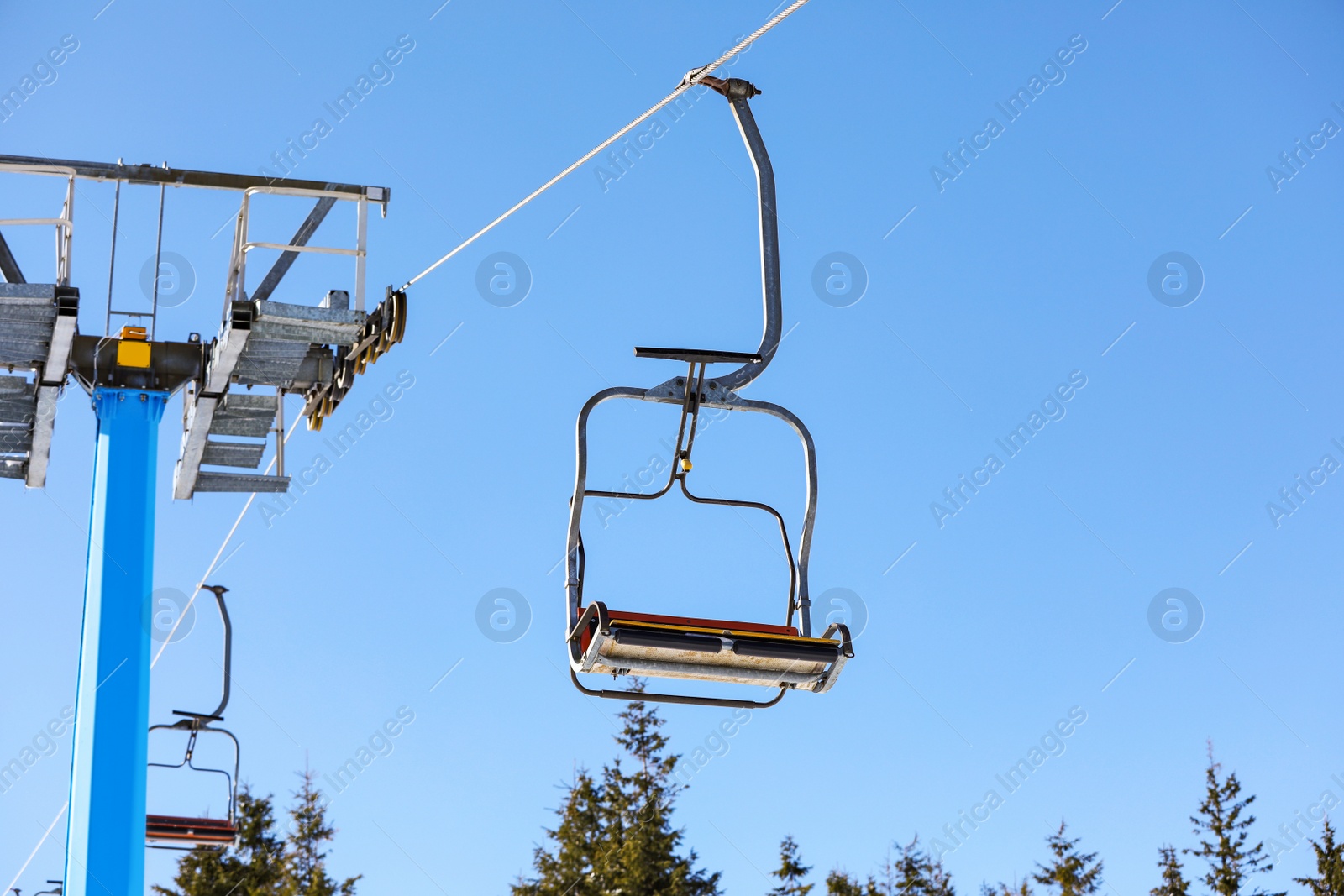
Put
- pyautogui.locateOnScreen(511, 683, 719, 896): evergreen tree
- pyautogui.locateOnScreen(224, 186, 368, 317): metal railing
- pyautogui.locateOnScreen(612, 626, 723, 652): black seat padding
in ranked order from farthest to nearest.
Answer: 1. pyautogui.locateOnScreen(511, 683, 719, 896): evergreen tree
2. pyautogui.locateOnScreen(224, 186, 368, 317): metal railing
3. pyautogui.locateOnScreen(612, 626, 723, 652): black seat padding

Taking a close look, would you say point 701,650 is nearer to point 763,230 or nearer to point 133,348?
point 763,230

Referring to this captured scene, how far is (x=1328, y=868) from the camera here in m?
30.9

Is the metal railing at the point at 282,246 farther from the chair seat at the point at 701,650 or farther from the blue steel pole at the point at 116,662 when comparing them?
the chair seat at the point at 701,650

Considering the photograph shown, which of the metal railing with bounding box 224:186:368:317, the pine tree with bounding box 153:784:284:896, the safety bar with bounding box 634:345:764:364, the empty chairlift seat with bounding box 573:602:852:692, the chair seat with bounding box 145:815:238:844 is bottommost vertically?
the empty chairlift seat with bounding box 573:602:852:692

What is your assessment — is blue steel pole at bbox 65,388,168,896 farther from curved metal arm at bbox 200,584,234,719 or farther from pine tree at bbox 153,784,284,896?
pine tree at bbox 153,784,284,896

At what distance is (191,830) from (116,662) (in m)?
2.87

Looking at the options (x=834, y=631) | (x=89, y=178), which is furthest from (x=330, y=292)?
(x=834, y=631)

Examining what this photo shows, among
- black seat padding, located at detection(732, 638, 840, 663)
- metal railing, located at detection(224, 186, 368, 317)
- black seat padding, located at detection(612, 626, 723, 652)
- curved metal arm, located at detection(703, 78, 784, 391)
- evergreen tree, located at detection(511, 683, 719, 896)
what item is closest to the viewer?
black seat padding, located at detection(612, 626, 723, 652)

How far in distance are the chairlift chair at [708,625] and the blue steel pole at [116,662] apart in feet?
21.5

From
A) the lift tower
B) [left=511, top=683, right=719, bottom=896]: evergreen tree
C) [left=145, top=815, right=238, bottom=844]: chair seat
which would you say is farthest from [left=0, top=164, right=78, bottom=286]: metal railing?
Answer: [left=511, top=683, right=719, bottom=896]: evergreen tree

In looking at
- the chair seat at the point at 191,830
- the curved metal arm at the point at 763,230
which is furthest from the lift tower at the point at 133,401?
the curved metal arm at the point at 763,230

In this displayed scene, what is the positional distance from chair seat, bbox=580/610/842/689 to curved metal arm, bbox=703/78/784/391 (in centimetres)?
104

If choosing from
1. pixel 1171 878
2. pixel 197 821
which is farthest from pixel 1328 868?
pixel 197 821

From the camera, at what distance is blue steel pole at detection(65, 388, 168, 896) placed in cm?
1183
